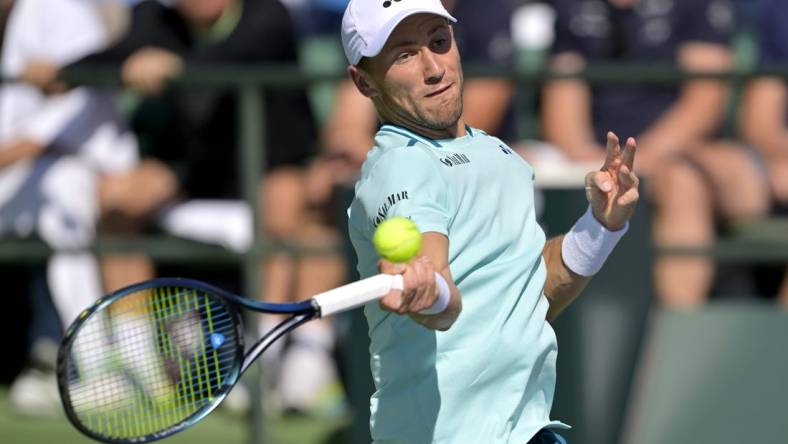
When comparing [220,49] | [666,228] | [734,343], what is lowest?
[734,343]

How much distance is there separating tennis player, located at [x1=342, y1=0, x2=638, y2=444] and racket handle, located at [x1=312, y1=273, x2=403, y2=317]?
0.19 metres

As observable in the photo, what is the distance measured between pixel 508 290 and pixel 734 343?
3.14 metres

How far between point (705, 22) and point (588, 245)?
131 inches

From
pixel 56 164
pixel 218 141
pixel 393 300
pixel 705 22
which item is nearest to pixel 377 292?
pixel 393 300

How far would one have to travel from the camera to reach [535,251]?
12.0ft

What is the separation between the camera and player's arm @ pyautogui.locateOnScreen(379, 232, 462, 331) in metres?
3.21

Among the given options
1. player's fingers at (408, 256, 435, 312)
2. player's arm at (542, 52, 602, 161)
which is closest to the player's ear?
player's fingers at (408, 256, 435, 312)

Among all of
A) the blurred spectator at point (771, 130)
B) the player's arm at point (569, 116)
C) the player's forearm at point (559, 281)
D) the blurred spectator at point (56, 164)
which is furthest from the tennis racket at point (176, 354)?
the blurred spectator at point (771, 130)

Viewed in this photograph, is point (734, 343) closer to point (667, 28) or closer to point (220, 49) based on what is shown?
point (667, 28)

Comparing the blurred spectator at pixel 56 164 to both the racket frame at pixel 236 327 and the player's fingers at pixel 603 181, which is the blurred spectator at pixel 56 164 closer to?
the racket frame at pixel 236 327

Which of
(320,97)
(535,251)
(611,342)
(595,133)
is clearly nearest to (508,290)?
(535,251)

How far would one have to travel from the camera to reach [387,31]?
3.54 m

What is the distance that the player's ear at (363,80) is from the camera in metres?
3.71

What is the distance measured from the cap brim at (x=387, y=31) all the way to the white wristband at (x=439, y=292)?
59 centimetres
